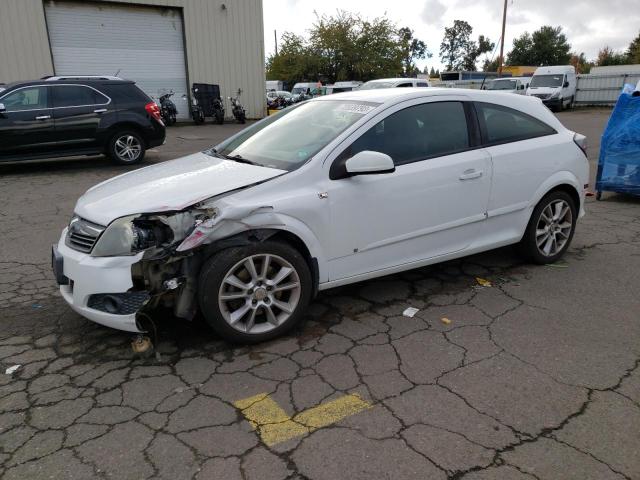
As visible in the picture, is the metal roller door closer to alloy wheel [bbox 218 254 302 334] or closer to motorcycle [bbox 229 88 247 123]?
motorcycle [bbox 229 88 247 123]

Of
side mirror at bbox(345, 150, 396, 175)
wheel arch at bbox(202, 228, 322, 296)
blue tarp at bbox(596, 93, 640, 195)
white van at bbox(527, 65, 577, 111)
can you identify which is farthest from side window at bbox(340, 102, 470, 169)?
white van at bbox(527, 65, 577, 111)

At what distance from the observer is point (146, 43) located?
1831 cm

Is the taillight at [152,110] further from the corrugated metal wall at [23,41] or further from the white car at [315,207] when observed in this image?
the corrugated metal wall at [23,41]

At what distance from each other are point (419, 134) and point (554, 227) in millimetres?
1782

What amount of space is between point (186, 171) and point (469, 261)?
281 cm

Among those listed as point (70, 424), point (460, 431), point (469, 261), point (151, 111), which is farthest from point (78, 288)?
point (151, 111)

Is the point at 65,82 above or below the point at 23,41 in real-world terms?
below

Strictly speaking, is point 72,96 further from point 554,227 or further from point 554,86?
point 554,86

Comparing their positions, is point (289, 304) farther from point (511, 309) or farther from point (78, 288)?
point (511, 309)

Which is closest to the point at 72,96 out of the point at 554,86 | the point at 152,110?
the point at 152,110

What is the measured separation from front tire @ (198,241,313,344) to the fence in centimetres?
3190

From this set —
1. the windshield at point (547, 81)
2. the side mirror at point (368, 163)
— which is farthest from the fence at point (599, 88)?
the side mirror at point (368, 163)

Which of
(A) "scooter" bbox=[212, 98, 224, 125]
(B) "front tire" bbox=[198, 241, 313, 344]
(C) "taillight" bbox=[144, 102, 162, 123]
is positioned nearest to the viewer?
(B) "front tire" bbox=[198, 241, 313, 344]

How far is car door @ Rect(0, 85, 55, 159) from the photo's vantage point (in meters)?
8.80
